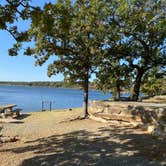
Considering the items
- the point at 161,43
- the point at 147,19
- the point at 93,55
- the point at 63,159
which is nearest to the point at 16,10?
the point at 63,159

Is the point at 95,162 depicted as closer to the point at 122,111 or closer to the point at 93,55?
the point at 122,111

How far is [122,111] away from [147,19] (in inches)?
208

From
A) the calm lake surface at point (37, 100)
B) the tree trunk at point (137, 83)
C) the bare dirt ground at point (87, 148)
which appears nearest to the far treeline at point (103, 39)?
the tree trunk at point (137, 83)

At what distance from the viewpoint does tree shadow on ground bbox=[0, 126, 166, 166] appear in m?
7.45

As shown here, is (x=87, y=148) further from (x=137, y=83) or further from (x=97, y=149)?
(x=137, y=83)

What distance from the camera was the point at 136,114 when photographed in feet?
39.3

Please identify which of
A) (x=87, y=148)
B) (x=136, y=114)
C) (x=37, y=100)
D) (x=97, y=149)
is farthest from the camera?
(x=37, y=100)

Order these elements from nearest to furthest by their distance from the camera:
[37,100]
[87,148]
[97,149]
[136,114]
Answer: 1. [97,149]
2. [87,148]
3. [136,114]
4. [37,100]

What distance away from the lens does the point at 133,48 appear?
1666 centimetres

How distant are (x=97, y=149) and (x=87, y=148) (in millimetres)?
311

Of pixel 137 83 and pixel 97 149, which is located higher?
pixel 137 83

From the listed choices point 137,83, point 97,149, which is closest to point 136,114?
point 97,149

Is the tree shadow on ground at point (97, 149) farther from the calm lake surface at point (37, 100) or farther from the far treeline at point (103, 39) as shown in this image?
the calm lake surface at point (37, 100)

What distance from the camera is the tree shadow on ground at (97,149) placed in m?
7.45
